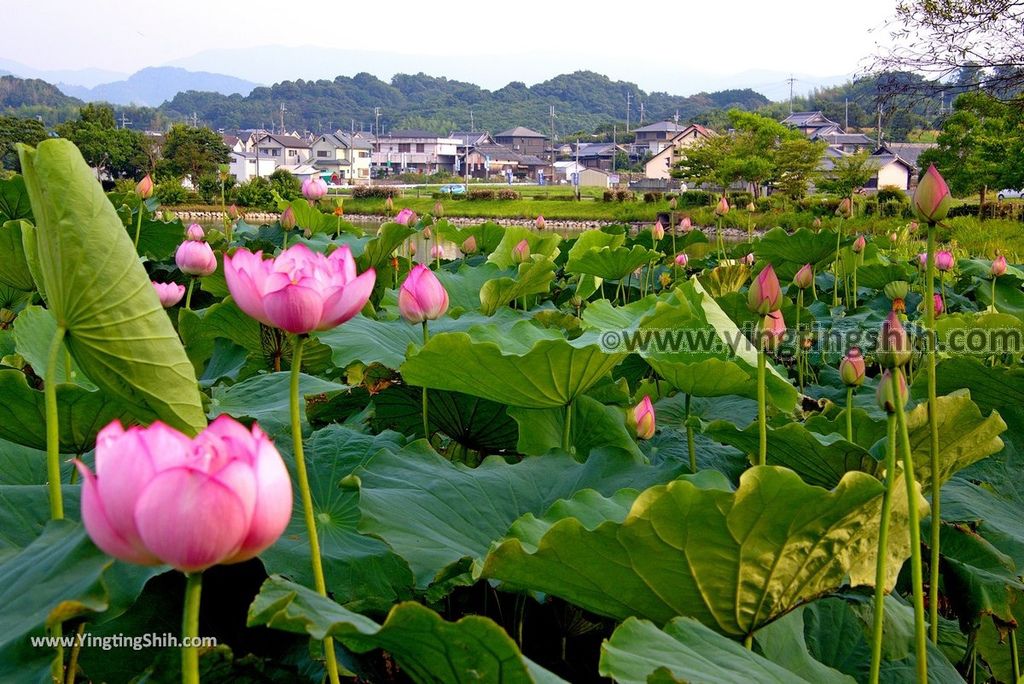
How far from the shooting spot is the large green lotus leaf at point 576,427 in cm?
129

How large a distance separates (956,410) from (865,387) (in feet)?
2.60

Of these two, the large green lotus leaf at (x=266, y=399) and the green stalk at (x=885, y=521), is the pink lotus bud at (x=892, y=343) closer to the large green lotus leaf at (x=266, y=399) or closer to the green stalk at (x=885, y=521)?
the green stalk at (x=885, y=521)

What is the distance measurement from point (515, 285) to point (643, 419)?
2.94ft

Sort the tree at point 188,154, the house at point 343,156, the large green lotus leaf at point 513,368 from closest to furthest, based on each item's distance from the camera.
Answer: the large green lotus leaf at point 513,368 < the tree at point 188,154 < the house at point 343,156

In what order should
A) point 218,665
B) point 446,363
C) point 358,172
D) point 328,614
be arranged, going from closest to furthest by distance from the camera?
point 328,614
point 218,665
point 446,363
point 358,172

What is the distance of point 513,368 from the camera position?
1163 millimetres

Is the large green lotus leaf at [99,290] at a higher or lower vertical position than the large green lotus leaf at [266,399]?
higher

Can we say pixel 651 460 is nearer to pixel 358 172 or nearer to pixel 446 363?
pixel 446 363

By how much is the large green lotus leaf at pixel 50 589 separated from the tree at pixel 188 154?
36483 mm

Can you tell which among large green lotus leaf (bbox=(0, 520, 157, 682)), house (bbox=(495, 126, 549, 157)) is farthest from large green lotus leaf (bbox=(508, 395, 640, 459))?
house (bbox=(495, 126, 549, 157))

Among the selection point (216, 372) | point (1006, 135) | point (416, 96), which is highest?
point (416, 96)

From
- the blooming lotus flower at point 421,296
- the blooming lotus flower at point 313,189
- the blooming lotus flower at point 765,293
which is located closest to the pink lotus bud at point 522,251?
the blooming lotus flower at point 313,189

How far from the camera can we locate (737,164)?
94.1 feet

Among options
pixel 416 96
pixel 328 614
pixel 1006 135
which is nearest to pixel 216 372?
pixel 328 614
